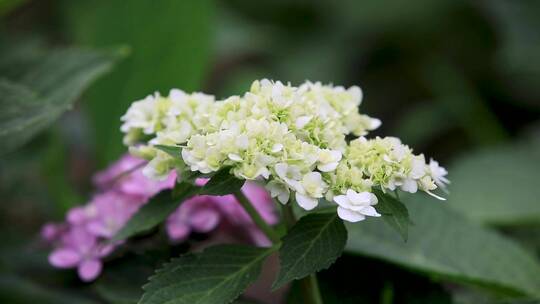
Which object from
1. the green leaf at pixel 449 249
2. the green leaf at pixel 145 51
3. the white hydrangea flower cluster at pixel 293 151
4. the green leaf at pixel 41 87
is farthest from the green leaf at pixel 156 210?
the green leaf at pixel 145 51

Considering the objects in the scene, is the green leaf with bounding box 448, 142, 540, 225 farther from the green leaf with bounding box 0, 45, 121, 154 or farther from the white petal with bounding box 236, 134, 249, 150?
the white petal with bounding box 236, 134, 249, 150

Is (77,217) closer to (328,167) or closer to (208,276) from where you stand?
(208,276)

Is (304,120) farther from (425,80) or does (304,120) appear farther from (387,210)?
(425,80)

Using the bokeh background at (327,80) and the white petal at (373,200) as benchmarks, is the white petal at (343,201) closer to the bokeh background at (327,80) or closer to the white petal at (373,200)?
the white petal at (373,200)

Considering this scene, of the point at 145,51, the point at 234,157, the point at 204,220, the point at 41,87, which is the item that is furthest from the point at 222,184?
the point at 145,51

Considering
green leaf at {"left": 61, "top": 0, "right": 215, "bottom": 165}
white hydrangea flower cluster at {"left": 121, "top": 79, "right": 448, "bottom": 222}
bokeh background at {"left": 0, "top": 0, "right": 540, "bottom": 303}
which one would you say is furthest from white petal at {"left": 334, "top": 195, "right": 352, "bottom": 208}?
green leaf at {"left": 61, "top": 0, "right": 215, "bottom": 165}

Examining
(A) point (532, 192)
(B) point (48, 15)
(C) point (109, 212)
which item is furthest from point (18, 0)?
(B) point (48, 15)
